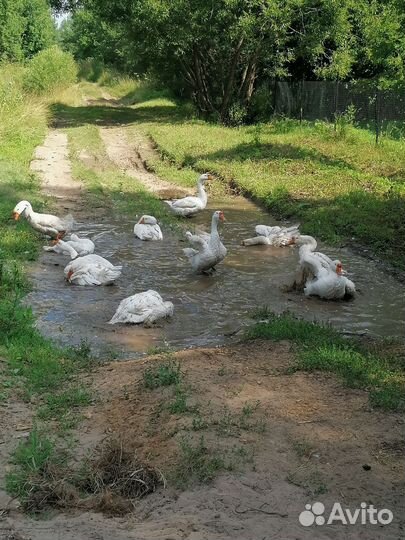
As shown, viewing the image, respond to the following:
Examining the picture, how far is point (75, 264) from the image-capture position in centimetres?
1002

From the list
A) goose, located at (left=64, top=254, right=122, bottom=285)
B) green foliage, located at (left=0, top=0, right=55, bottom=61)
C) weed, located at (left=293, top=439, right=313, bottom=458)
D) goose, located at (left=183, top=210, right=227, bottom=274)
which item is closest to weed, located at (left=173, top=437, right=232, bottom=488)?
weed, located at (left=293, top=439, right=313, bottom=458)

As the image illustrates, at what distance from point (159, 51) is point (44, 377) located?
77.8ft

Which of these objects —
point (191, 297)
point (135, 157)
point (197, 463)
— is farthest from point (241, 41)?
point (197, 463)

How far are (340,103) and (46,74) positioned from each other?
664 inches

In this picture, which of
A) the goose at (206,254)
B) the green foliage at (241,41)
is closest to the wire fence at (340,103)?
the green foliage at (241,41)

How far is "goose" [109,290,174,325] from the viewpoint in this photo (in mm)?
8383

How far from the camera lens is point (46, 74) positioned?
37719 millimetres

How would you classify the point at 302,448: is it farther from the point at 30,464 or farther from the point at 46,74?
the point at 46,74

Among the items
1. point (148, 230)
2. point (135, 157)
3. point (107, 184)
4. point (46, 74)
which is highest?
point (46, 74)

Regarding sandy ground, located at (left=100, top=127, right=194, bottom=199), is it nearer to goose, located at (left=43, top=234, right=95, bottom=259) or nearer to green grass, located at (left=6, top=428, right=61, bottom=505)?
goose, located at (left=43, top=234, right=95, bottom=259)

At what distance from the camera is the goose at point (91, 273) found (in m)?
9.88

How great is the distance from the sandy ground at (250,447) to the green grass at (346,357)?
172mm

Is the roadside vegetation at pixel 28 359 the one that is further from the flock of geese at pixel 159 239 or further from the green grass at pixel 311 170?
the green grass at pixel 311 170

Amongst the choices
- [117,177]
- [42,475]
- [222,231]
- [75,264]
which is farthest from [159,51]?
[42,475]
